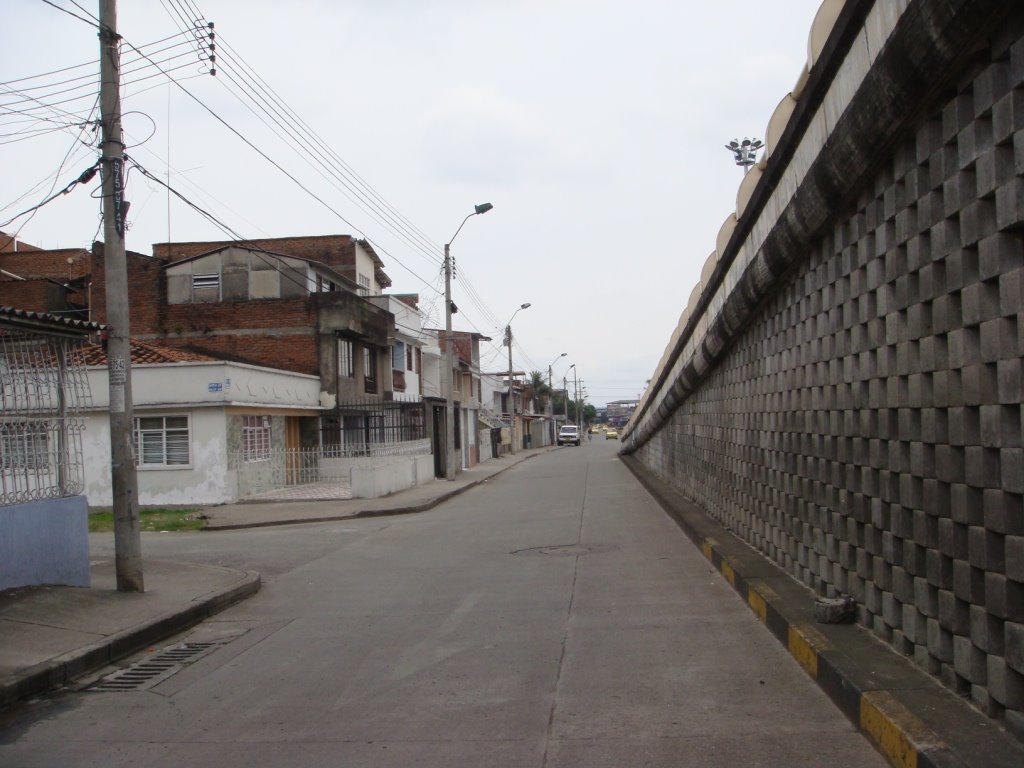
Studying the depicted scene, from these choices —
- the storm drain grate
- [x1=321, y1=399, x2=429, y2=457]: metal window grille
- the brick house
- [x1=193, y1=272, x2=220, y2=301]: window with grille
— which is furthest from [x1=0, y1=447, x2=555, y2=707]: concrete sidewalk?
the brick house

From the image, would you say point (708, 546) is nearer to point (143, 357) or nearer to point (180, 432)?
point (180, 432)

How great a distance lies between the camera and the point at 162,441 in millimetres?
23688

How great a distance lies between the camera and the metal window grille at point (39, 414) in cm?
912

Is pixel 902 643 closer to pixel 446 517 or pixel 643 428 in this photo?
pixel 446 517

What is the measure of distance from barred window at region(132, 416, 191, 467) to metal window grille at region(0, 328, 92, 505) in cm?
1351

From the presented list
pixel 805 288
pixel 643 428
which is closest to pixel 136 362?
pixel 643 428

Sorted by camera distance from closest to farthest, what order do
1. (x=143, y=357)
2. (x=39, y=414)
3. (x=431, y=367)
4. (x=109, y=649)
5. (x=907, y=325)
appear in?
(x=907, y=325), (x=109, y=649), (x=39, y=414), (x=143, y=357), (x=431, y=367)

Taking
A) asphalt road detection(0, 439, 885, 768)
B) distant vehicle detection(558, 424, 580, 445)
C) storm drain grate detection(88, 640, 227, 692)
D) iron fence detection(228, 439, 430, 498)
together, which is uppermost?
iron fence detection(228, 439, 430, 498)

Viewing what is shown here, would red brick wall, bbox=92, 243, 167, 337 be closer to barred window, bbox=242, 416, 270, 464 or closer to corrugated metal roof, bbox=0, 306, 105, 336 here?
barred window, bbox=242, 416, 270, 464

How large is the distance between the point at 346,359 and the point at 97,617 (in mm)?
23471

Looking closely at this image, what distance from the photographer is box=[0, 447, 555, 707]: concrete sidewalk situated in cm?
701

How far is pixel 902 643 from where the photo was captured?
5660mm

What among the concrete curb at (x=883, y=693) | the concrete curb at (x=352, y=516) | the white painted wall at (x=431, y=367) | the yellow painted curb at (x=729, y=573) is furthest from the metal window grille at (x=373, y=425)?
the concrete curb at (x=883, y=693)

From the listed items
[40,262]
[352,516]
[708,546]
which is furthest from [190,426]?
[40,262]
